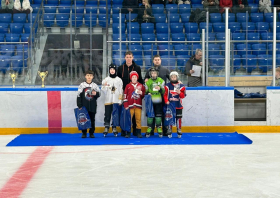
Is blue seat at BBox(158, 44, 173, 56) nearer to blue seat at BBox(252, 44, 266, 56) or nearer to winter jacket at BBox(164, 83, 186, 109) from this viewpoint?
winter jacket at BBox(164, 83, 186, 109)

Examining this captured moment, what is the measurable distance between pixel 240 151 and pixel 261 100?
9.93 ft

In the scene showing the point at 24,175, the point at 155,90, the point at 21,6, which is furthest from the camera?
the point at 21,6

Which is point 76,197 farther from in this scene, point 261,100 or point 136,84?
point 261,100

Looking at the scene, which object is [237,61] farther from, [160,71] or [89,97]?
[89,97]

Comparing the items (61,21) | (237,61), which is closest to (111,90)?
(61,21)

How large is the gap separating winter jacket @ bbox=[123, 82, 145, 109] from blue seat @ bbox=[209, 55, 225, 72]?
5.69 ft

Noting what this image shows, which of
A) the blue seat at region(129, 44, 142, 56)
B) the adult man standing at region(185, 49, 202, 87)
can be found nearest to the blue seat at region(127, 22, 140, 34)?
the blue seat at region(129, 44, 142, 56)

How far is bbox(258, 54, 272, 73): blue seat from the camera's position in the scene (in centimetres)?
991

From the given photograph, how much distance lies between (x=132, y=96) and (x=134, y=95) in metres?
0.04

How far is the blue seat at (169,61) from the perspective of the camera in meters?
9.56

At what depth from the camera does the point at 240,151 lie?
7215mm

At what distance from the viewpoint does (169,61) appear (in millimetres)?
9602

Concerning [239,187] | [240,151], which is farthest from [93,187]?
[240,151]

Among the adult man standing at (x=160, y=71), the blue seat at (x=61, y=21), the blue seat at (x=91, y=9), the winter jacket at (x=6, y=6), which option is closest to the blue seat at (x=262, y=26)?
the adult man standing at (x=160, y=71)
